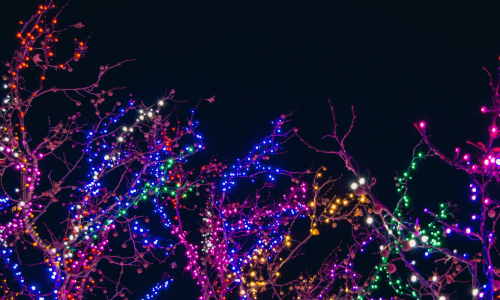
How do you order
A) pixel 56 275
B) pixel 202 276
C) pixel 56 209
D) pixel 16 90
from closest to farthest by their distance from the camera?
pixel 16 90 < pixel 56 275 < pixel 202 276 < pixel 56 209

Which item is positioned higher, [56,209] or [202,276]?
[56,209]

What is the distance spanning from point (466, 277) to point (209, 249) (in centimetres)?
1145

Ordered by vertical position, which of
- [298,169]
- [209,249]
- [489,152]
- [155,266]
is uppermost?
[298,169]

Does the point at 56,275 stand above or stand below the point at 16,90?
below

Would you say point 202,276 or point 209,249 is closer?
point 202,276

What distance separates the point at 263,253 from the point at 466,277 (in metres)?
10.3

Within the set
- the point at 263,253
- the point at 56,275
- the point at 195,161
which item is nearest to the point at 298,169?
the point at 195,161

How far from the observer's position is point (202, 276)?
316 inches

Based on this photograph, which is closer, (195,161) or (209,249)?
(209,249)

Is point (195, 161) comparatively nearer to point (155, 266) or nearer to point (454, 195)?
point (155, 266)

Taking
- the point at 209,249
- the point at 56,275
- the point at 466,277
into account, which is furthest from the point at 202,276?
the point at 466,277

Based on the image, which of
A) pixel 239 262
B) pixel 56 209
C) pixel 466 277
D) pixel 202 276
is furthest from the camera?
pixel 466 277

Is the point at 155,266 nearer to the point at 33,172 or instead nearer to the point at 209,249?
the point at 209,249

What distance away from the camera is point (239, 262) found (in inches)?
348
